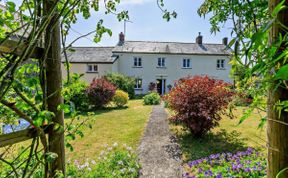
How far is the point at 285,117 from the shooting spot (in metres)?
0.99

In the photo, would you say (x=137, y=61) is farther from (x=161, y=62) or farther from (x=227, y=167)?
(x=227, y=167)

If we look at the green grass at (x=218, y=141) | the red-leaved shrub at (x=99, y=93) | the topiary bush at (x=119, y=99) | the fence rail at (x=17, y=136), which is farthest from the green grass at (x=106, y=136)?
the topiary bush at (x=119, y=99)

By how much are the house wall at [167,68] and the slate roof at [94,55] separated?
158 cm

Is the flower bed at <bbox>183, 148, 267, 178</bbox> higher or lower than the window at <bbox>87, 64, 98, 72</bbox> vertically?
lower

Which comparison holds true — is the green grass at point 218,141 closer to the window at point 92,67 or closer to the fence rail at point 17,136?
the fence rail at point 17,136

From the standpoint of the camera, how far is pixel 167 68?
26000mm

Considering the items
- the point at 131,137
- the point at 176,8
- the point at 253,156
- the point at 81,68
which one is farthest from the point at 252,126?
the point at 81,68

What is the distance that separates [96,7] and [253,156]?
477 centimetres

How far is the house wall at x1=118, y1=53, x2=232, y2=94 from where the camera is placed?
2552cm

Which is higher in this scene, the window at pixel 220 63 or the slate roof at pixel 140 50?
the slate roof at pixel 140 50

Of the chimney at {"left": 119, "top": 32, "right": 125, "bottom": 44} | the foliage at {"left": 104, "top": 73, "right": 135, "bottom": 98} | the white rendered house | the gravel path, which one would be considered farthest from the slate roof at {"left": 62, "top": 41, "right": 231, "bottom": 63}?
the gravel path

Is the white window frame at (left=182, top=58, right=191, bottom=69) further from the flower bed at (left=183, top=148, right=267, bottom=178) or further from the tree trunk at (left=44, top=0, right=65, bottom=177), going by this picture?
the tree trunk at (left=44, top=0, right=65, bottom=177)

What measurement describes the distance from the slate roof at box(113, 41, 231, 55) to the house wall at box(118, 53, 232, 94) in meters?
0.49

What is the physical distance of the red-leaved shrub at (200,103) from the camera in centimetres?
661
